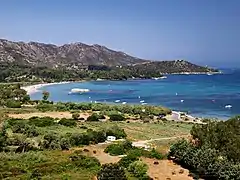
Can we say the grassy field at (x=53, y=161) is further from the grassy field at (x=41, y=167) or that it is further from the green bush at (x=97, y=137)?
the green bush at (x=97, y=137)

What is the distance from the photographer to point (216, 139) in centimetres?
3453

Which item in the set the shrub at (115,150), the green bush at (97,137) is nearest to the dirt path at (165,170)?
the shrub at (115,150)

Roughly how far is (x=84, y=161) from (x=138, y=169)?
4.63 m

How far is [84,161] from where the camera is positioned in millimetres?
32031

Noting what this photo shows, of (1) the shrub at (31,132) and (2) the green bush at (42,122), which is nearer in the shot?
(1) the shrub at (31,132)

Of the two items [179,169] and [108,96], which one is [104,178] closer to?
[179,169]

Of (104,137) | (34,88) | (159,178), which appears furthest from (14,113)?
(34,88)

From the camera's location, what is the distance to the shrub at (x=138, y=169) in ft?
95.7

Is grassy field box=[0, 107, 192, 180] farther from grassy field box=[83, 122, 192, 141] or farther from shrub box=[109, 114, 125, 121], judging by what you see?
shrub box=[109, 114, 125, 121]

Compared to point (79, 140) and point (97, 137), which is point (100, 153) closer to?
point (79, 140)

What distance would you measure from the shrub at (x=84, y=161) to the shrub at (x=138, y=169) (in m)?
2.69

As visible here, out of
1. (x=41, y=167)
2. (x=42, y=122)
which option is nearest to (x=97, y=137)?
(x=42, y=122)

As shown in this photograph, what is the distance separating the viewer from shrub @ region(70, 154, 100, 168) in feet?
102

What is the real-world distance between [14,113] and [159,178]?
4250cm
